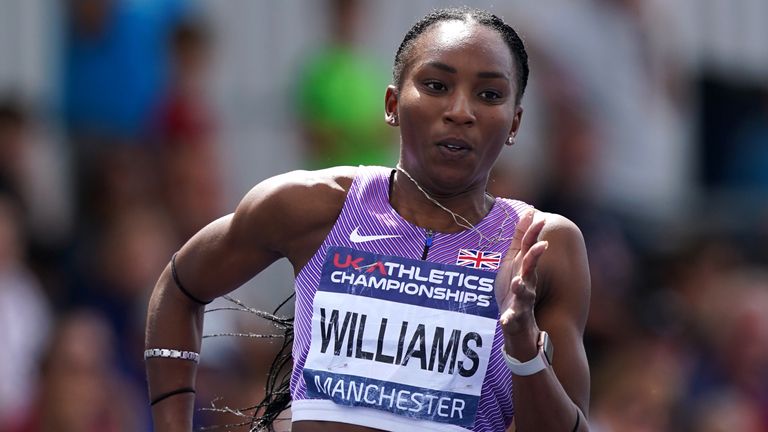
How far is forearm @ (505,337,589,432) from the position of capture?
4520 millimetres

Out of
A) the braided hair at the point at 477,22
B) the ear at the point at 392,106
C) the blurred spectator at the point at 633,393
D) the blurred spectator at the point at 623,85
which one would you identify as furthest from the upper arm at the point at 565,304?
the blurred spectator at the point at 623,85

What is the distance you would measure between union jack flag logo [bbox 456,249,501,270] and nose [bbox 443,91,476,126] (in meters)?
0.38

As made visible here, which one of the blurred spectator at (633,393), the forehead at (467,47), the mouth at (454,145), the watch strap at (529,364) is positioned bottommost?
the blurred spectator at (633,393)

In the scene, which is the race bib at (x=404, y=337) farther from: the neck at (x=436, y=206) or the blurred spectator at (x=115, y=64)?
the blurred spectator at (x=115, y=64)

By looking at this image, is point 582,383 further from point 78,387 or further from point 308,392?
A: point 78,387

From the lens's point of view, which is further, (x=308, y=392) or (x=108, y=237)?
(x=108, y=237)

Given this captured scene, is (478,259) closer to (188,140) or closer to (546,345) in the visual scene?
(546,345)

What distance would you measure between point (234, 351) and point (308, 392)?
4238mm

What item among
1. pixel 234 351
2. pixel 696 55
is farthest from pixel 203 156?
pixel 696 55

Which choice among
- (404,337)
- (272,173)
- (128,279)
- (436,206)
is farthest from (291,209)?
(272,173)

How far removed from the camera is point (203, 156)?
32.0 ft

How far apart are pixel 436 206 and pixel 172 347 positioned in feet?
3.27

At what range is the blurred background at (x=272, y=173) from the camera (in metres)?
8.93

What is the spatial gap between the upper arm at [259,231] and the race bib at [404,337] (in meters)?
0.22
